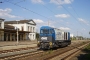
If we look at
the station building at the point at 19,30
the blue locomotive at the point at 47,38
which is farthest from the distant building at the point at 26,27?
the blue locomotive at the point at 47,38

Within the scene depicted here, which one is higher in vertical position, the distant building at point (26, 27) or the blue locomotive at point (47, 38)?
the distant building at point (26, 27)

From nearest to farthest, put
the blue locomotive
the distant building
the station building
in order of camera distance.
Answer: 1. the blue locomotive
2. the station building
3. the distant building

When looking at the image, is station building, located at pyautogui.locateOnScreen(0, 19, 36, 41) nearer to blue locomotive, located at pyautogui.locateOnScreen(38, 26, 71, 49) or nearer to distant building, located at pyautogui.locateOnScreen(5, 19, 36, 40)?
distant building, located at pyautogui.locateOnScreen(5, 19, 36, 40)

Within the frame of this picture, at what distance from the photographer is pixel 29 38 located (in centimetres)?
7419

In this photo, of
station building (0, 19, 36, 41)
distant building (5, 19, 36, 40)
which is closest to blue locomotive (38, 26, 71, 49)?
station building (0, 19, 36, 41)

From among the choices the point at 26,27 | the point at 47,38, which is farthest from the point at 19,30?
the point at 47,38

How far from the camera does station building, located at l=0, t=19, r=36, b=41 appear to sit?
195 feet

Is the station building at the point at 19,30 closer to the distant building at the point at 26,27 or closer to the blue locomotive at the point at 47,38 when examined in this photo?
the distant building at the point at 26,27

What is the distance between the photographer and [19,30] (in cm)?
7150

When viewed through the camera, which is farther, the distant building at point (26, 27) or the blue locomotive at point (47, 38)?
the distant building at point (26, 27)

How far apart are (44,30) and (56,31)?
2.24 metres

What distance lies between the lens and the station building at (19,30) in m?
59.4

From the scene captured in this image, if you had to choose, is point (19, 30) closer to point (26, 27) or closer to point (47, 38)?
point (26, 27)

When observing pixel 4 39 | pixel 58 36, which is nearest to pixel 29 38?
pixel 4 39
